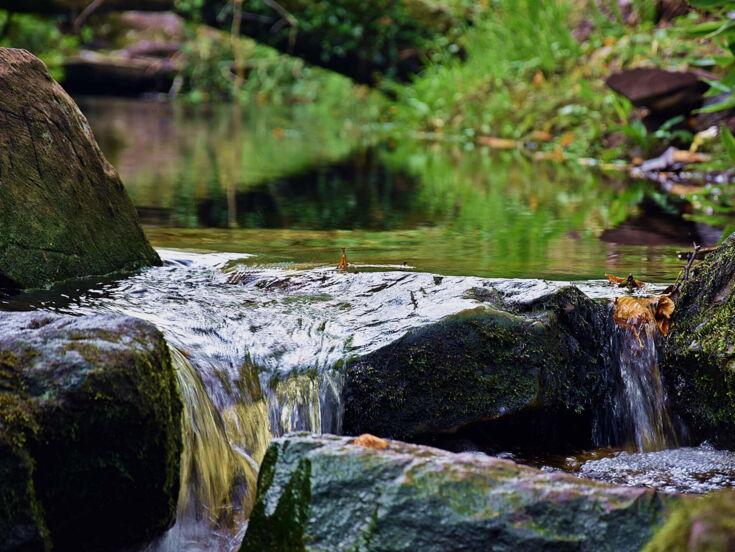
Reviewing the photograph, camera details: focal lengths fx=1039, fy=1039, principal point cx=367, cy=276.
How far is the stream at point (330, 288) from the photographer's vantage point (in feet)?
9.63

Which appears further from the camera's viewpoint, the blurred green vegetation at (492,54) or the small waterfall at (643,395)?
the blurred green vegetation at (492,54)

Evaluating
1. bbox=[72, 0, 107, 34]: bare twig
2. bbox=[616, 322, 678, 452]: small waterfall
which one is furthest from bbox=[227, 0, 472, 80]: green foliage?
bbox=[616, 322, 678, 452]: small waterfall

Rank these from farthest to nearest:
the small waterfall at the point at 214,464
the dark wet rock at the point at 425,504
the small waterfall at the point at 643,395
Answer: the small waterfall at the point at 643,395, the small waterfall at the point at 214,464, the dark wet rock at the point at 425,504

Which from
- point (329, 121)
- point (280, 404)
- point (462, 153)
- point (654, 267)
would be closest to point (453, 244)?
point (654, 267)

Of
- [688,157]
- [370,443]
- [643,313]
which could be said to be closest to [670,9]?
[688,157]

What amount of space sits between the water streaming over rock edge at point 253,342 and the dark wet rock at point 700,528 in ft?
3.72

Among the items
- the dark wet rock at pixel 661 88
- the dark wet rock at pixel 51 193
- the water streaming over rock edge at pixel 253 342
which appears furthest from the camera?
the dark wet rock at pixel 661 88

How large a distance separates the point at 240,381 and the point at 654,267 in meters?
2.16

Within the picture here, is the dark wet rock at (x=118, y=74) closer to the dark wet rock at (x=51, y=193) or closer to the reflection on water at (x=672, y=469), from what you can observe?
the dark wet rock at (x=51, y=193)

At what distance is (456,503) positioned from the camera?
2088 mm

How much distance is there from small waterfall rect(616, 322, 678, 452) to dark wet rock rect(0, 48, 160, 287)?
6.05 feet

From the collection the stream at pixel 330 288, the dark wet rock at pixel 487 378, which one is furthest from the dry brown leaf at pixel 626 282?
the dark wet rock at pixel 487 378

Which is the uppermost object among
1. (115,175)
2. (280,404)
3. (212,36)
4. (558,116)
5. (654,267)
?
(212,36)

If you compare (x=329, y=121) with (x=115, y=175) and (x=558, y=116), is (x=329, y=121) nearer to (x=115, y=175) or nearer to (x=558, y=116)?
(x=558, y=116)
